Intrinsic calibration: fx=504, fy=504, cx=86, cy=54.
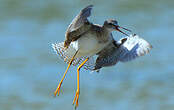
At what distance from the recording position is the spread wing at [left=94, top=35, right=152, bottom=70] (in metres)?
6.20

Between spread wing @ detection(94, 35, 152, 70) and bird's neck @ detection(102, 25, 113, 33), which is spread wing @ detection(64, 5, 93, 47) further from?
spread wing @ detection(94, 35, 152, 70)

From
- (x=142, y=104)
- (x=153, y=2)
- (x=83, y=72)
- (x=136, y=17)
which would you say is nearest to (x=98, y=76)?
(x=83, y=72)

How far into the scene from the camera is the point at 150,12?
15.1 m

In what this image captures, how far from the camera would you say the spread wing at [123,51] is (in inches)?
244

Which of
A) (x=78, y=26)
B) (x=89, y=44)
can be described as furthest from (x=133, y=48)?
(x=78, y=26)

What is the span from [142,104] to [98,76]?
1345 mm

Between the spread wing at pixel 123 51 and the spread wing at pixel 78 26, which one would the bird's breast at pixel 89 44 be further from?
the spread wing at pixel 123 51

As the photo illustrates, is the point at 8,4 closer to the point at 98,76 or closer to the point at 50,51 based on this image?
the point at 50,51

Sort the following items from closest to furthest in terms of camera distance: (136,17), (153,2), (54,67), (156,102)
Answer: (156,102) → (54,67) → (136,17) → (153,2)

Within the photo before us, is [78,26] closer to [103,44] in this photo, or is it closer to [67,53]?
[103,44]

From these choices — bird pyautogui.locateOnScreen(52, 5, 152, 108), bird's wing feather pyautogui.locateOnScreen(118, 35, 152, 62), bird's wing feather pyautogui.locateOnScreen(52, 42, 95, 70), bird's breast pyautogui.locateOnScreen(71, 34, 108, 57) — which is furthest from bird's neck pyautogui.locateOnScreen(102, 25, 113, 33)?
bird's wing feather pyautogui.locateOnScreen(52, 42, 95, 70)

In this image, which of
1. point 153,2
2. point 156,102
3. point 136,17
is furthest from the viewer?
point 153,2

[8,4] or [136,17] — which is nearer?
[136,17]

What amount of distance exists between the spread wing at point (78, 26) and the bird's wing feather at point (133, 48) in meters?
0.55
